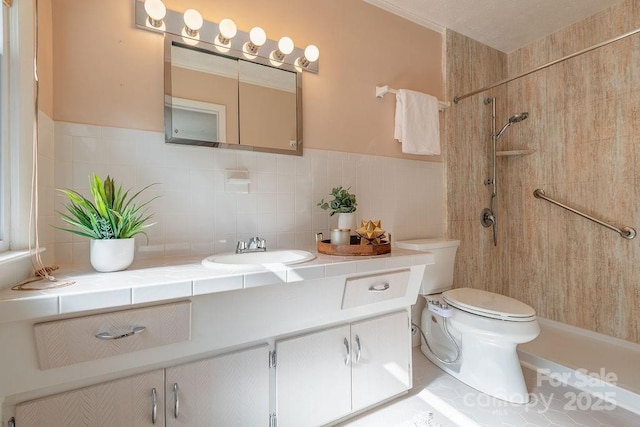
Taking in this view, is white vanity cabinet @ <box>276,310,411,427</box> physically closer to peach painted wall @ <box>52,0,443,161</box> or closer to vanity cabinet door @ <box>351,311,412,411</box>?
vanity cabinet door @ <box>351,311,412,411</box>

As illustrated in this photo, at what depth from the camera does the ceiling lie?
198cm

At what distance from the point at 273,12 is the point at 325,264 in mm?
1419

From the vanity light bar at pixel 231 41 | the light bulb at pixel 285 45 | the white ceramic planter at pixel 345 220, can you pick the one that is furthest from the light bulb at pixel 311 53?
the white ceramic planter at pixel 345 220

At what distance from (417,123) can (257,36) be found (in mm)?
1159

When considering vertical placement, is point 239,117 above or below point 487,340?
above

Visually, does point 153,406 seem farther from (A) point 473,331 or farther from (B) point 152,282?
(A) point 473,331

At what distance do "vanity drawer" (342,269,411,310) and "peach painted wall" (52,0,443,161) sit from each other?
855mm

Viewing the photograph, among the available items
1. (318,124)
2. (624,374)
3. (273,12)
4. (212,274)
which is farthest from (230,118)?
(624,374)

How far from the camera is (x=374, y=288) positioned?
1308mm

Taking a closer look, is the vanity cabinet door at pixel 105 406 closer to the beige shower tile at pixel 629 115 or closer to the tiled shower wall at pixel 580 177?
the tiled shower wall at pixel 580 177

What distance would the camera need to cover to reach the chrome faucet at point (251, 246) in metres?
1.38

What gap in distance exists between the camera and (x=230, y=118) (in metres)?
1.47

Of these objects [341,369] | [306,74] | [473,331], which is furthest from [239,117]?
[473,331]

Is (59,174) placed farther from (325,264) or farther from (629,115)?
(629,115)
